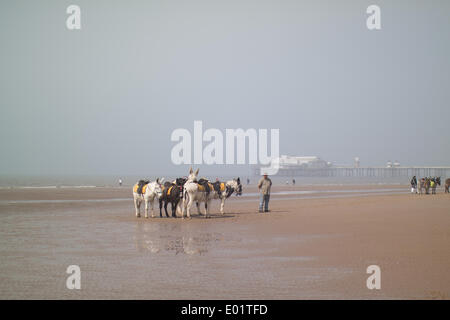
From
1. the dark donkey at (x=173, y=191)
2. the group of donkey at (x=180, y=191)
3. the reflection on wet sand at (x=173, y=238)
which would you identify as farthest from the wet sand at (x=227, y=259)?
the dark donkey at (x=173, y=191)

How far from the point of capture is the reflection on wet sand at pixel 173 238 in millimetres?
13141

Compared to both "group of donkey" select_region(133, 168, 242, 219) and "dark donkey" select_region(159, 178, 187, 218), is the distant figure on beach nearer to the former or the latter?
"group of donkey" select_region(133, 168, 242, 219)

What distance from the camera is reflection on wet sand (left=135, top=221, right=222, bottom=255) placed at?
13.1 metres

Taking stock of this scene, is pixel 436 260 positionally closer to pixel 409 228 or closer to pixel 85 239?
pixel 409 228

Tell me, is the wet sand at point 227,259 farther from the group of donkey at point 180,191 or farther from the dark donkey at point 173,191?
the dark donkey at point 173,191

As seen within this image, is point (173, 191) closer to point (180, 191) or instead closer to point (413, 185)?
point (180, 191)

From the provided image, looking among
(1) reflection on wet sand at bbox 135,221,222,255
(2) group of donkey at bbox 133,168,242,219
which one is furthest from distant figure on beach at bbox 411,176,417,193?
(1) reflection on wet sand at bbox 135,221,222,255

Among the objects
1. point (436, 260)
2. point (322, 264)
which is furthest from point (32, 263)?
point (436, 260)

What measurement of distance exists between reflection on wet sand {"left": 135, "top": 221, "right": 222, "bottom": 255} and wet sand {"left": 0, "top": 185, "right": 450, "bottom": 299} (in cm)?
3

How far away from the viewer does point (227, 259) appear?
11.6 m

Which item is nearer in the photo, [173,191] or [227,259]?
[227,259]

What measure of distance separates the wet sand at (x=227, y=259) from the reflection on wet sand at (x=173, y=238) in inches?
1.2

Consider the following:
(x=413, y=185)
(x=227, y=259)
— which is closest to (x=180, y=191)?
(x=227, y=259)

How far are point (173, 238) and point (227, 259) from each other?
4.14 meters
